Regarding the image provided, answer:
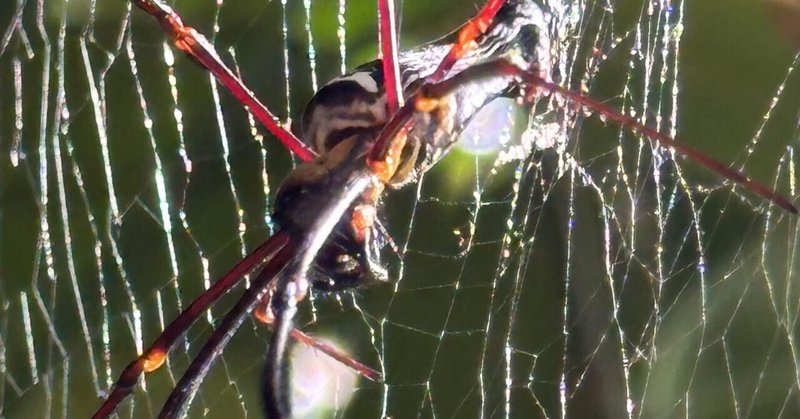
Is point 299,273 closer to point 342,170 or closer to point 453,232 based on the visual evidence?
point 342,170

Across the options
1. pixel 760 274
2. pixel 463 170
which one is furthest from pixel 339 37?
pixel 760 274

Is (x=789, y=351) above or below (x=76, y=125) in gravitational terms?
below

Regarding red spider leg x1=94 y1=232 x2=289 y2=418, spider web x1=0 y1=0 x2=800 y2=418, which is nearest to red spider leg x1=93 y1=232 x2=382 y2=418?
red spider leg x1=94 y1=232 x2=289 y2=418

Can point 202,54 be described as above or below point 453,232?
above

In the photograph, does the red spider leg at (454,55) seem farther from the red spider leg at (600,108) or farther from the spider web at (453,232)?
the spider web at (453,232)

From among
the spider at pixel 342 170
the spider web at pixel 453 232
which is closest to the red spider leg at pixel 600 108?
the spider at pixel 342 170

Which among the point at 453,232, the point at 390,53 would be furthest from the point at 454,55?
the point at 453,232

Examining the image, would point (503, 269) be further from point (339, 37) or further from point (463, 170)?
point (339, 37)
